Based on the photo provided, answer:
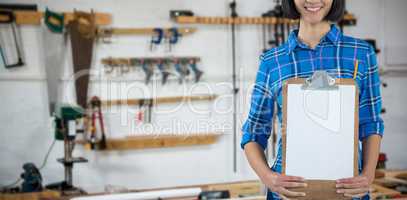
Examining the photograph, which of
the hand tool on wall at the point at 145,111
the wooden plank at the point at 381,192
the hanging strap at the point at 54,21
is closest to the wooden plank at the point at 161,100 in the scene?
the hand tool on wall at the point at 145,111

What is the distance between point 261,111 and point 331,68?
184 mm

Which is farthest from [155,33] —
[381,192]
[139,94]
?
[381,192]

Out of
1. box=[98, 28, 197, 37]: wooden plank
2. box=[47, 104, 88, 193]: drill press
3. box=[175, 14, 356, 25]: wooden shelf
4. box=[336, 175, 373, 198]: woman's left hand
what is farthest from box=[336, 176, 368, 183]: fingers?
box=[98, 28, 197, 37]: wooden plank

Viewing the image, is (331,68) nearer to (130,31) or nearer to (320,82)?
(320,82)

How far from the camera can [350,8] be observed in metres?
4.06

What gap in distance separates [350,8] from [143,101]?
79.6 inches

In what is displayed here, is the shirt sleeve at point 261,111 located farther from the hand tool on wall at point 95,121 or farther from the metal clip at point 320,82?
the hand tool on wall at point 95,121

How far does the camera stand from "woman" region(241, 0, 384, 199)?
963 millimetres

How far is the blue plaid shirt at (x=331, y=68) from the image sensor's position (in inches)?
38.2

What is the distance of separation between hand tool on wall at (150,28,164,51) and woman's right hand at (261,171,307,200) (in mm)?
2711

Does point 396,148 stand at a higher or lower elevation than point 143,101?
lower

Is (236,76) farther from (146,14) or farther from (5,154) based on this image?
(5,154)

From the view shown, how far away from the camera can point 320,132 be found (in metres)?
0.93

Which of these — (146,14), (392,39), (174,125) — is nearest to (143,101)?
(174,125)
